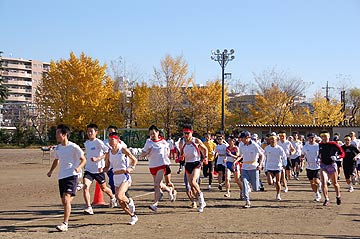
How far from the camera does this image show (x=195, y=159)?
1295 cm

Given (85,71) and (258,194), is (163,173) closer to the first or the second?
Answer: (258,194)

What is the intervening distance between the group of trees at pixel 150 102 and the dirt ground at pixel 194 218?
37220 mm

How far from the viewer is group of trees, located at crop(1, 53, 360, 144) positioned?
175ft

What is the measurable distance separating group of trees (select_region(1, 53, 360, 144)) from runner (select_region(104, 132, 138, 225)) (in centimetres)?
4173

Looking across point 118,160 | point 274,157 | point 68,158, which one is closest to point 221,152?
point 274,157

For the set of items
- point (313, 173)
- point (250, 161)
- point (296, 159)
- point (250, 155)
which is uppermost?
point (250, 155)

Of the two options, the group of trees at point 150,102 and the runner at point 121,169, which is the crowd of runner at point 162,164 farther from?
the group of trees at point 150,102

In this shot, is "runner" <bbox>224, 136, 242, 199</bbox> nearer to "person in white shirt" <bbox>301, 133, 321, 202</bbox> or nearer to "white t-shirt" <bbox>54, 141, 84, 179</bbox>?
"person in white shirt" <bbox>301, 133, 321, 202</bbox>

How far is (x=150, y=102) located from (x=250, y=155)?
43315mm

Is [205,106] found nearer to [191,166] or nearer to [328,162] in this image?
[328,162]

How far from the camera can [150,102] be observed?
57.2 metres

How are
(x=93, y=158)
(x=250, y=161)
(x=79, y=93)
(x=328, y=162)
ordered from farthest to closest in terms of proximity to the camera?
(x=79, y=93)
(x=250, y=161)
(x=328, y=162)
(x=93, y=158)

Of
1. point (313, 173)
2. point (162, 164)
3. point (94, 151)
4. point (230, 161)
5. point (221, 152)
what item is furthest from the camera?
point (221, 152)

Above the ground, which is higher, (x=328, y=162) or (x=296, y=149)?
(x=328, y=162)
